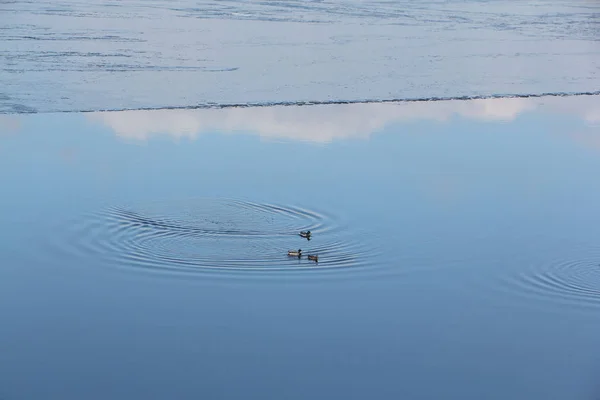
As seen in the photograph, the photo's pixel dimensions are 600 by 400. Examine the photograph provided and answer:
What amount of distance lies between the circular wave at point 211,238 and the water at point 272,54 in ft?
15.4

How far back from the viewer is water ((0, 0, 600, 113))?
589 inches

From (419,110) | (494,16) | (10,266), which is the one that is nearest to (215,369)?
(10,266)

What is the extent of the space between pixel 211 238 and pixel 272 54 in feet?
31.6

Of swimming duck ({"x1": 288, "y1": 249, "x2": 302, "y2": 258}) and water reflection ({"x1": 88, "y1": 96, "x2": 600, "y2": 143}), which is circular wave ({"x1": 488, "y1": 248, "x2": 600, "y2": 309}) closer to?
swimming duck ({"x1": 288, "y1": 249, "x2": 302, "y2": 258})

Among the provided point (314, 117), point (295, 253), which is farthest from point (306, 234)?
point (314, 117)

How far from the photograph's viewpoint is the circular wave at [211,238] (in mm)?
8406

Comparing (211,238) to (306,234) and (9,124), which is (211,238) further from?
(9,124)

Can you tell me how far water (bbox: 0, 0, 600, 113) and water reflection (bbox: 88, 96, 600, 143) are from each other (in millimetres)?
464

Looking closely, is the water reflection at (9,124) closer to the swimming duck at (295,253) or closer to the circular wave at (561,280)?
the swimming duck at (295,253)

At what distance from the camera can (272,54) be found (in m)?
18.1

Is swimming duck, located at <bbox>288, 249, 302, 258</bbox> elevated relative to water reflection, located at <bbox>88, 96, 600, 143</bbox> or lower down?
lower down

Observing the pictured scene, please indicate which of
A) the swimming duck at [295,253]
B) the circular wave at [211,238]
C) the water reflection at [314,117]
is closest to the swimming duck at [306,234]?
the circular wave at [211,238]

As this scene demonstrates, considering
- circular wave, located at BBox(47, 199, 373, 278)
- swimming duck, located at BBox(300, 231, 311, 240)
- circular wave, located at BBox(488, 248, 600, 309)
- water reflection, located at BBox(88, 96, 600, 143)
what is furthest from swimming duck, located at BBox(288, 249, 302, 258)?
water reflection, located at BBox(88, 96, 600, 143)

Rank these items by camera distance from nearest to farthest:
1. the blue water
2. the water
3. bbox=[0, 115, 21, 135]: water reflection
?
the blue water, bbox=[0, 115, 21, 135]: water reflection, the water
